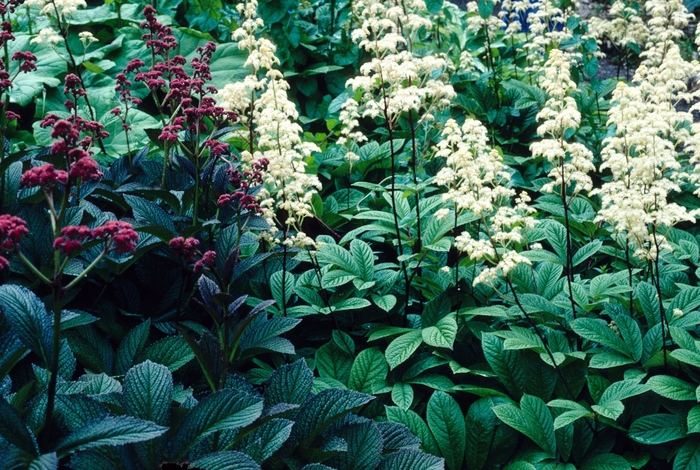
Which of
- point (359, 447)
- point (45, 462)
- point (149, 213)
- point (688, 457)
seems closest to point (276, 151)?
point (149, 213)

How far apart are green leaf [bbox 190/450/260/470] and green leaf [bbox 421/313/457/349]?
1117mm

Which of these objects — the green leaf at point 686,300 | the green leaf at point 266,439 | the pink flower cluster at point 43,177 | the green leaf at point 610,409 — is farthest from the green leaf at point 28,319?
the green leaf at point 686,300

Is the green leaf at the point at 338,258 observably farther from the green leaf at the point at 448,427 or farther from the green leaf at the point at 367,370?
the green leaf at the point at 448,427

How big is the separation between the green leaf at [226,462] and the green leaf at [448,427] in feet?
3.26

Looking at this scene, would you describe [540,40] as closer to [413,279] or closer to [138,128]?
[413,279]

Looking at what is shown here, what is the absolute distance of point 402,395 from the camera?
2689 millimetres

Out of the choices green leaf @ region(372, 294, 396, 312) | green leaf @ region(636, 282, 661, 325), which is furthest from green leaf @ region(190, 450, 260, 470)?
green leaf @ region(636, 282, 661, 325)

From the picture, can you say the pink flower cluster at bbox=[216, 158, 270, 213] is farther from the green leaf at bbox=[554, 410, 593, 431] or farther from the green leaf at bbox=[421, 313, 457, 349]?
the green leaf at bbox=[554, 410, 593, 431]

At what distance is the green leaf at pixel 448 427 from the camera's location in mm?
2527

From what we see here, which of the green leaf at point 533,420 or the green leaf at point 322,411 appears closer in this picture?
the green leaf at point 322,411

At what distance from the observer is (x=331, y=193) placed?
427 centimetres

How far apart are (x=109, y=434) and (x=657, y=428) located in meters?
1.99

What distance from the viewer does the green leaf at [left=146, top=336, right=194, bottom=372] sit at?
7.86 ft

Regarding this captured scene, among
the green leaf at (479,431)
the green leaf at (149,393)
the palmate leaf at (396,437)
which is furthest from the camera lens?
the green leaf at (479,431)
